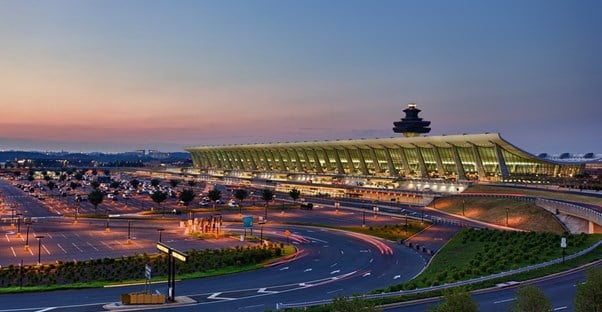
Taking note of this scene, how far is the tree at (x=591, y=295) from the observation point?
16406 millimetres

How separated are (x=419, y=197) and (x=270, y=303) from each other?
89675 mm

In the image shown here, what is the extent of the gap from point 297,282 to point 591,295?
29.5 m

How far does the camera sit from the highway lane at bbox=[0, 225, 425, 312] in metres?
36.0

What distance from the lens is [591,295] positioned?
1650cm

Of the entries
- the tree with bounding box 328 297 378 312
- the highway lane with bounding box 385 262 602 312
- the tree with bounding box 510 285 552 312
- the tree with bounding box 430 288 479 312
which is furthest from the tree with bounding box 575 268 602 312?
the highway lane with bounding box 385 262 602 312

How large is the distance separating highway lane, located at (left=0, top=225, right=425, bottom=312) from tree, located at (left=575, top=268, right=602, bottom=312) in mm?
20076

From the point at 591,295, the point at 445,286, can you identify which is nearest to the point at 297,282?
the point at 445,286

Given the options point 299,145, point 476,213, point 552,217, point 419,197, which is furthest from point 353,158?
point 552,217

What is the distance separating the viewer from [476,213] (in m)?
90.6

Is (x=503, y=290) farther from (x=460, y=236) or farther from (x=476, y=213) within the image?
(x=476, y=213)

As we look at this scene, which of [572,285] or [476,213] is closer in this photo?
[572,285]

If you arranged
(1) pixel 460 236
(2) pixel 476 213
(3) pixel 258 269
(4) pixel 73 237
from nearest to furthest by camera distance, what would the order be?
(3) pixel 258 269, (1) pixel 460 236, (4) pixel 73 237, (2) pixel 476 213

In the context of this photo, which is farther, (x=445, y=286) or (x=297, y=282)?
(x=297, y=282)

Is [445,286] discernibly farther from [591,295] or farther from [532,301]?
[532,301]
